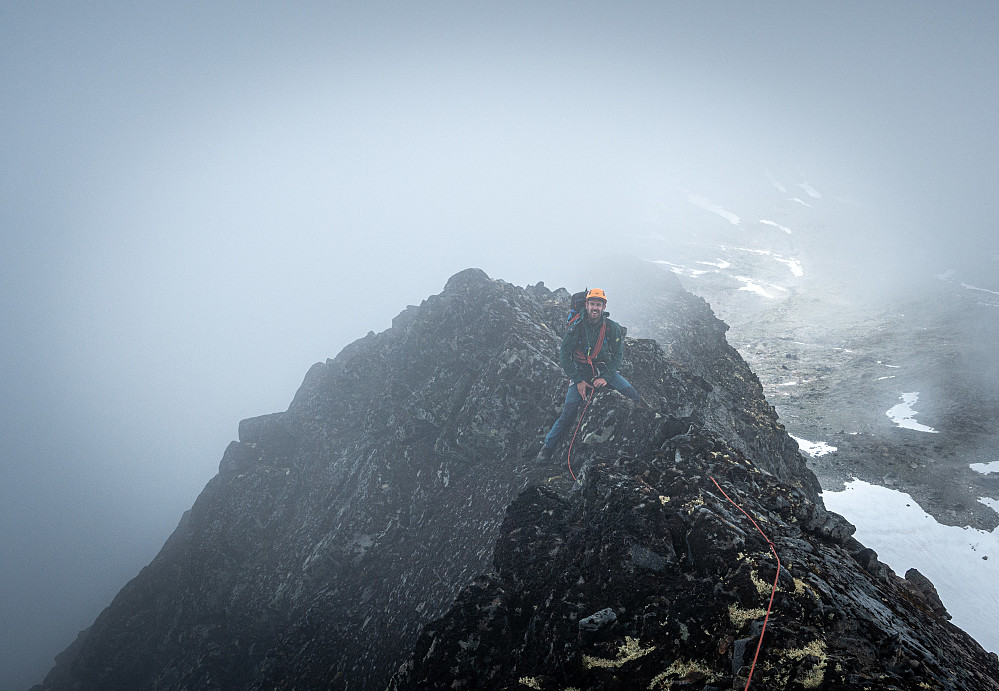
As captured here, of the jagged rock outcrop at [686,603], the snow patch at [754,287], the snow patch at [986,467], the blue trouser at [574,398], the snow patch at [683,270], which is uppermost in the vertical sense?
the blue trouser at [574,398]

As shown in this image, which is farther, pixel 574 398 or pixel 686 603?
pixel 574 398

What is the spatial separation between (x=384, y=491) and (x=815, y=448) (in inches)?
1687

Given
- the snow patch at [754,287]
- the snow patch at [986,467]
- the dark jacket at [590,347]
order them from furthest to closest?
1. the snow patch at [754,287]
2. the snow patch at [986,467]
3. the dark jacket at [590,347]

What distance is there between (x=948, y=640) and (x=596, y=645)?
720 cm

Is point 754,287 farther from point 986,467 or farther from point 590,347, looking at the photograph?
point 590,347

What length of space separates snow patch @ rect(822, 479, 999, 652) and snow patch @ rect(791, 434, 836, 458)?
694cm

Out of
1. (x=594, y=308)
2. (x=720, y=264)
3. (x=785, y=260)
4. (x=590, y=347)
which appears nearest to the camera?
(x=594, y=308)

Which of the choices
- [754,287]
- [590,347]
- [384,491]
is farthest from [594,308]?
[754,287]

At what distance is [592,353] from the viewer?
14234 millimetres

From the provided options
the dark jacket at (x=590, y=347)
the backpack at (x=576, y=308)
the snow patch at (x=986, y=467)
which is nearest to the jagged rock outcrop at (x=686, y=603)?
the dark jacket at (x=590, y=347)

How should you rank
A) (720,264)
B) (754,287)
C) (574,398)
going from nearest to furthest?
(574,398), (754,287), (720,264)

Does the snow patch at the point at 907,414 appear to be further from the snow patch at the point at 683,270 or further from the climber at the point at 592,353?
the snow patch at the point at 683,270

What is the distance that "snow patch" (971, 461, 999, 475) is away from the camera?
1325 inches

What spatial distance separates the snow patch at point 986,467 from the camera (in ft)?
110
